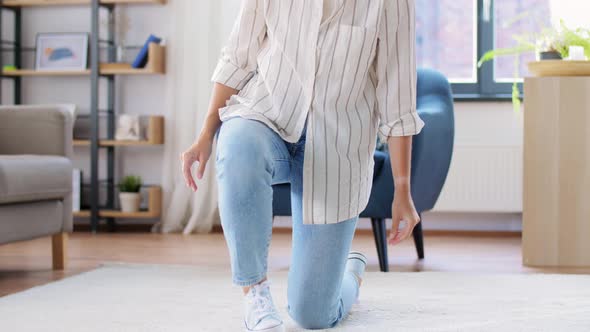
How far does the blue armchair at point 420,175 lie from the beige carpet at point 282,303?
23cm

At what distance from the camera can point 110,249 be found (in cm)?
361

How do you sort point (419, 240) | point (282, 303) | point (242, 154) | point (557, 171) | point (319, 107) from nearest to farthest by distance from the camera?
point (242, 154)
point (319, 107)
point (282, 303)
point (557, 171)
point (419, 240)

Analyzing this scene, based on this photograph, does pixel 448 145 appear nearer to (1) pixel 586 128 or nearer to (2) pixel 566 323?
(1) pixel 586 128

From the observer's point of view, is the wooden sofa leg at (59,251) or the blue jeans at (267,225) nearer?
the blue jeans at (267,225)

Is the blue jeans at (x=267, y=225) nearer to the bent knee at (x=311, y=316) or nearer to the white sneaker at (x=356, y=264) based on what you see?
the bent knee at (x=311, y=316)

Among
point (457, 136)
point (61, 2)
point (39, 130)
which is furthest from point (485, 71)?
point (39, 130)

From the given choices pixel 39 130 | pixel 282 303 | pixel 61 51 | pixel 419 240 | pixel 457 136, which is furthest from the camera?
pixel 61 51

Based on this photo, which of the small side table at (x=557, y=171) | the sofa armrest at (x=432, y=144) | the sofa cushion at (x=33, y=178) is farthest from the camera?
the small side table at (x=557, y=171)

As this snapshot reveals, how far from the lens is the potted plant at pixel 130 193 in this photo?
14.5 feet

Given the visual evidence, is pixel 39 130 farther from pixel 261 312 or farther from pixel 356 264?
pixel 261 312

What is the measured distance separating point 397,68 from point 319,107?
0.56 ft

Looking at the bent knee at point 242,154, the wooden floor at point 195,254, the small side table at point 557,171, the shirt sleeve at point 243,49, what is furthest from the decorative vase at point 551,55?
the bent knee at point 242,154

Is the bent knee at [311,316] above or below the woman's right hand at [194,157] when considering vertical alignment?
below

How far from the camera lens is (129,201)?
174 inches
